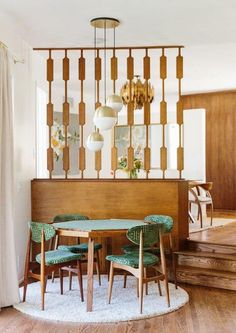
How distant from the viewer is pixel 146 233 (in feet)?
14.1

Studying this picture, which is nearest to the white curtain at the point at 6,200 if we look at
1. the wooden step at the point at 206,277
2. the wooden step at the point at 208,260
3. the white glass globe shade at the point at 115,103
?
the white glass globe shade at the point at 115,103

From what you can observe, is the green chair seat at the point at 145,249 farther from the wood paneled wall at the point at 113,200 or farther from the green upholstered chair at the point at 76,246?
the wood paneled wall at the point at 113,200

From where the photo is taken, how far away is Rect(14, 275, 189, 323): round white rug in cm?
415

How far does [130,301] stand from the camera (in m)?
4.61

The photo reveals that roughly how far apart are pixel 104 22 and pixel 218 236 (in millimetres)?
3259

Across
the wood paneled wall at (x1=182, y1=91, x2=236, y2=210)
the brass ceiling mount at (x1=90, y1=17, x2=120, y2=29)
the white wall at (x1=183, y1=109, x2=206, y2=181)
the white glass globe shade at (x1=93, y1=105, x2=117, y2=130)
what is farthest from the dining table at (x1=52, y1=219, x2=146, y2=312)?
the wood paneled wall at (x1=182, y1=91, x2=236, y2=210)

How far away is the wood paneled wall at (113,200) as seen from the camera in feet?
18.4

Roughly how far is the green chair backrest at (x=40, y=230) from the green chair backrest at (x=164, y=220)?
3.77 ft

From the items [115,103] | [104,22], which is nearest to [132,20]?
[104,22]

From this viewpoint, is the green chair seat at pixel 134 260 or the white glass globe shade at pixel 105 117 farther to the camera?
the white glass globe shade at pixel 105 117

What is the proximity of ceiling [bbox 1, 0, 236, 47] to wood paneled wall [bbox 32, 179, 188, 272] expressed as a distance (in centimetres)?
176

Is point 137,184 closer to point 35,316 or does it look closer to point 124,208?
point 124,208

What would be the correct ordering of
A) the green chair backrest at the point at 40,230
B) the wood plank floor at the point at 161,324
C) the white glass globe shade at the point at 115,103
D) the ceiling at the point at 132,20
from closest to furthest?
the wood plank floor at the point at 161,324 → the green chair backrest at the point at 40,230 → the ceiling at the point at 132,20 → the white glass globe shade at the point at 115,103

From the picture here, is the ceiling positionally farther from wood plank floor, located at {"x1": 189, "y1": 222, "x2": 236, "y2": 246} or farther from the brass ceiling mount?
wood plank floor, located at {"x1": 189, "y1": 222, "x2": 236, "y2": 246}
